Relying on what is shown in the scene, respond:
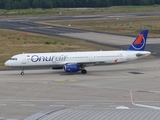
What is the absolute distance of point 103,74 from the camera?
6606 centimetres

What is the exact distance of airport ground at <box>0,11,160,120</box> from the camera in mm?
45531

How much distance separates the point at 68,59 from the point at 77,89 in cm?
1188

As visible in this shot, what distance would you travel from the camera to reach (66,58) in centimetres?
6550

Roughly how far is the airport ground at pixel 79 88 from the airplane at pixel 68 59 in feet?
4.39

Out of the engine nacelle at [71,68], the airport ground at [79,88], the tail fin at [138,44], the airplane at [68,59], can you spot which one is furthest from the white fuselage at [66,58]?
the airport ground at [79,88]

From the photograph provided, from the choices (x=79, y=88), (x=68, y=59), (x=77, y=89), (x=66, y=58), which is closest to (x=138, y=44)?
(x=68, y=59)

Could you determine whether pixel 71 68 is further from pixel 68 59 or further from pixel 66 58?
pixel 66 58

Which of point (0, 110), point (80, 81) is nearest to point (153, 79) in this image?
point (80, 81)

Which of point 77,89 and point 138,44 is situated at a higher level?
point 138,44

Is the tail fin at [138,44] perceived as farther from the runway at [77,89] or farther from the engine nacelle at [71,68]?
the engine nacelle at [71,68]

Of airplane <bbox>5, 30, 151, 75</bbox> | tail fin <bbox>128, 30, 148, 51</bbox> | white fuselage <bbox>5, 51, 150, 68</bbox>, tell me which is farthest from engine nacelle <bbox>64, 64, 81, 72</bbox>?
tail fin <bbox>128, 30, 148, 51</bbox>

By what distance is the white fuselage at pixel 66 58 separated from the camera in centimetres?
6457

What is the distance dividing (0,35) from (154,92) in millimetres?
73134

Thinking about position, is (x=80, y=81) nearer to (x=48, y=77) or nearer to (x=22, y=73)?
(x=48, y=77)
